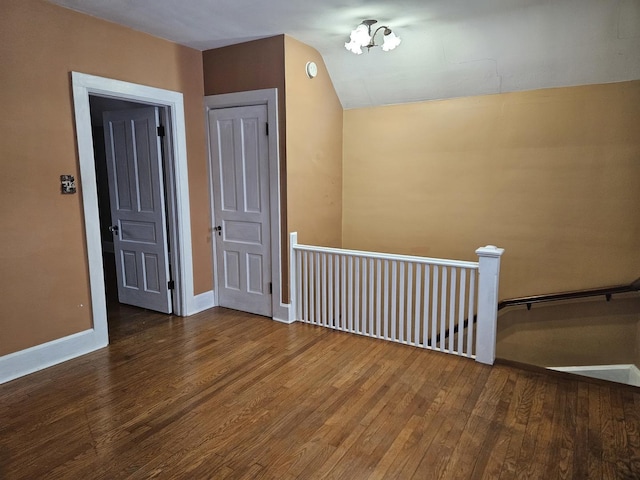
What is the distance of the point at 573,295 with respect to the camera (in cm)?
373

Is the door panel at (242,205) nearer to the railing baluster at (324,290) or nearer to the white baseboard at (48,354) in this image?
the railing baluster at (324,290)

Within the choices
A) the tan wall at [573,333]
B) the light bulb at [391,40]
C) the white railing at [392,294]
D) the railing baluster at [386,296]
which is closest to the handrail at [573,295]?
the tan wall at [573,333]

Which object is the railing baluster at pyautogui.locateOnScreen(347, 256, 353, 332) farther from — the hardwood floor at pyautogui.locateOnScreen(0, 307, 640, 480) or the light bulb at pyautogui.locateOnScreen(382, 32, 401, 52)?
the light bulb at pyautogui.locateOnScreen(382, 32, 401, 52)

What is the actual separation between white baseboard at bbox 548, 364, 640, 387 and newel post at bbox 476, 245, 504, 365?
1152 mm

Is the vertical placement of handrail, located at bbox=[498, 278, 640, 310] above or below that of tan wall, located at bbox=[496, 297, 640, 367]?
above

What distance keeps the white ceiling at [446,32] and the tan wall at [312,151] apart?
0.24m

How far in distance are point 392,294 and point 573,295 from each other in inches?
67.6

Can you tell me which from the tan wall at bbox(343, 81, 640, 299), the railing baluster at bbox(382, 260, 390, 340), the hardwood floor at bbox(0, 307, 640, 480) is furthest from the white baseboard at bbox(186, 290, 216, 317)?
the railing baluster at bbox(382, 260, 390, 340)

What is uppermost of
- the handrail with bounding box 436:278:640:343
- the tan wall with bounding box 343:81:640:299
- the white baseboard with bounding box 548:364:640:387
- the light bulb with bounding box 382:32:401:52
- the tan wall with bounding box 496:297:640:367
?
the light bulb with bounding box 382:32:401:52

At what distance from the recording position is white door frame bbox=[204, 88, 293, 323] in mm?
3715

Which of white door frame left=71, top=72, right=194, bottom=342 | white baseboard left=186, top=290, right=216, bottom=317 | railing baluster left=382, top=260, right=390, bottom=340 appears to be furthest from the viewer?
white baseboard left=186, top=290, right=216, bottom=317

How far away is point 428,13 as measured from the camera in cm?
308

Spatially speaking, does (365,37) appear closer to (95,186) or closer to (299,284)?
(299,284)

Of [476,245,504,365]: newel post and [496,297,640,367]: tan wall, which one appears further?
[496,297,640,367]: tan wall
